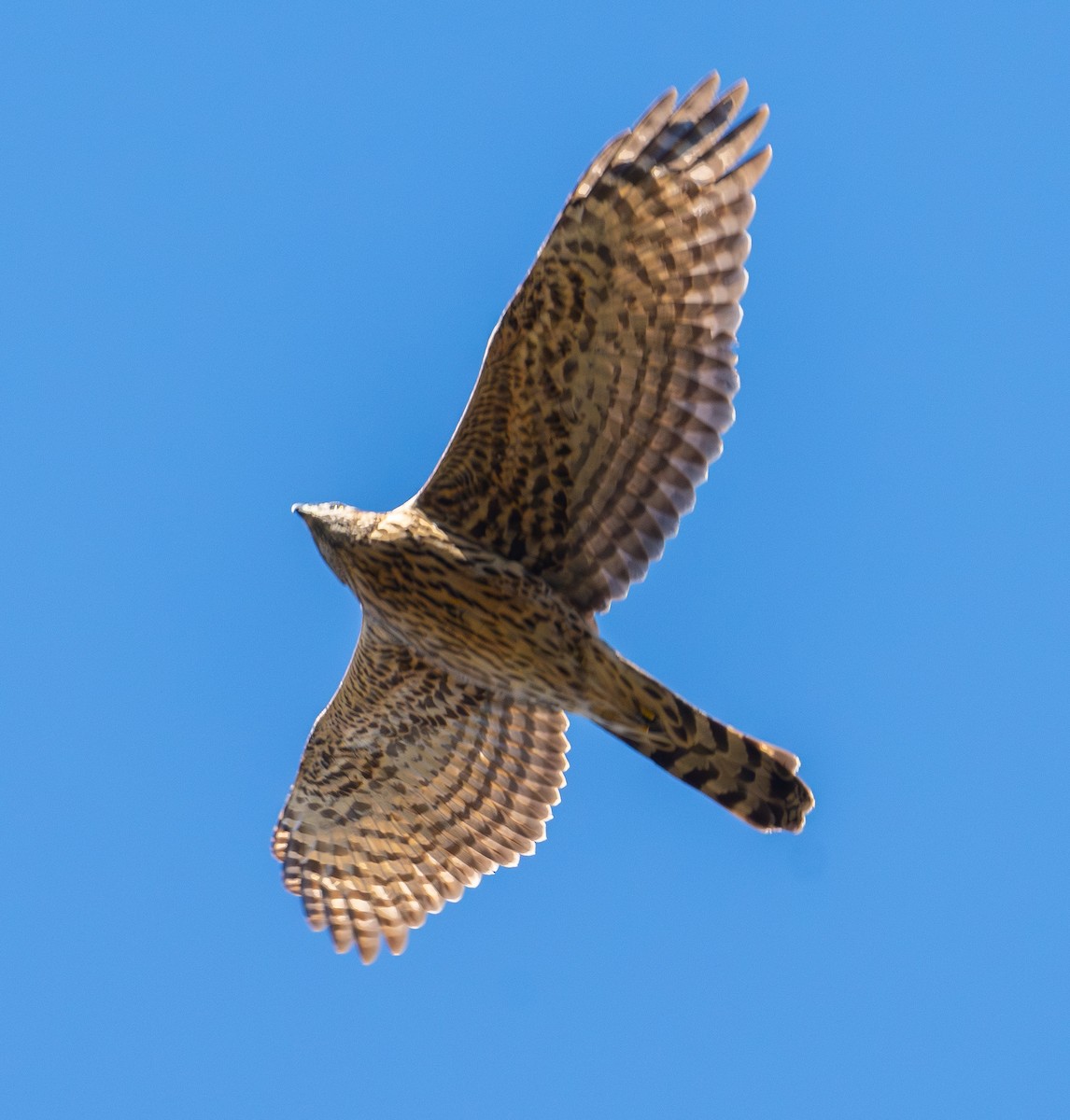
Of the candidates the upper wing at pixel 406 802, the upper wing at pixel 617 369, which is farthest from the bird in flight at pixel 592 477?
the upper wing at pixel 406 802

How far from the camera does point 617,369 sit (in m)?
10.7

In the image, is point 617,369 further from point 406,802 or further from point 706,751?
point 406,802

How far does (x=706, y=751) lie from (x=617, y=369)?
235 cm

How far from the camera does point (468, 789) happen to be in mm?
12891

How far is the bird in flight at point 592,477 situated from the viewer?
10266 mm

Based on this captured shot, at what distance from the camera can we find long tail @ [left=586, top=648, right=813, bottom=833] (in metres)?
10.9

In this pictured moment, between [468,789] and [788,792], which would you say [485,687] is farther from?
[788,792]

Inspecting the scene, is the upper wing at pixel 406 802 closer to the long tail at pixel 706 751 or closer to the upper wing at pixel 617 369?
the long tail at pixel 706 751

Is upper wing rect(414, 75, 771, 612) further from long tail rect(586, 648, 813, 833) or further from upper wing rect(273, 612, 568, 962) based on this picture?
A: upper wing rect(273, 612, 568, 962)

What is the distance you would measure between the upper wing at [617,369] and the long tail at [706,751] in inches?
23.2

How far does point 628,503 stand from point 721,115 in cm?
230

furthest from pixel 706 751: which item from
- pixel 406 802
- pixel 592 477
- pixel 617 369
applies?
pixel 406 802

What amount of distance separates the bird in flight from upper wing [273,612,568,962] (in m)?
0.15

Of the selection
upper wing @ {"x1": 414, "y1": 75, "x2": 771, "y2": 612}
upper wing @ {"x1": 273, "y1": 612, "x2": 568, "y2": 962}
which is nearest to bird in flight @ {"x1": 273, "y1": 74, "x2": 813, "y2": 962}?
upper wing @ {"x1": 414, "y1": 75, "x2": 771, "y2": 612}
